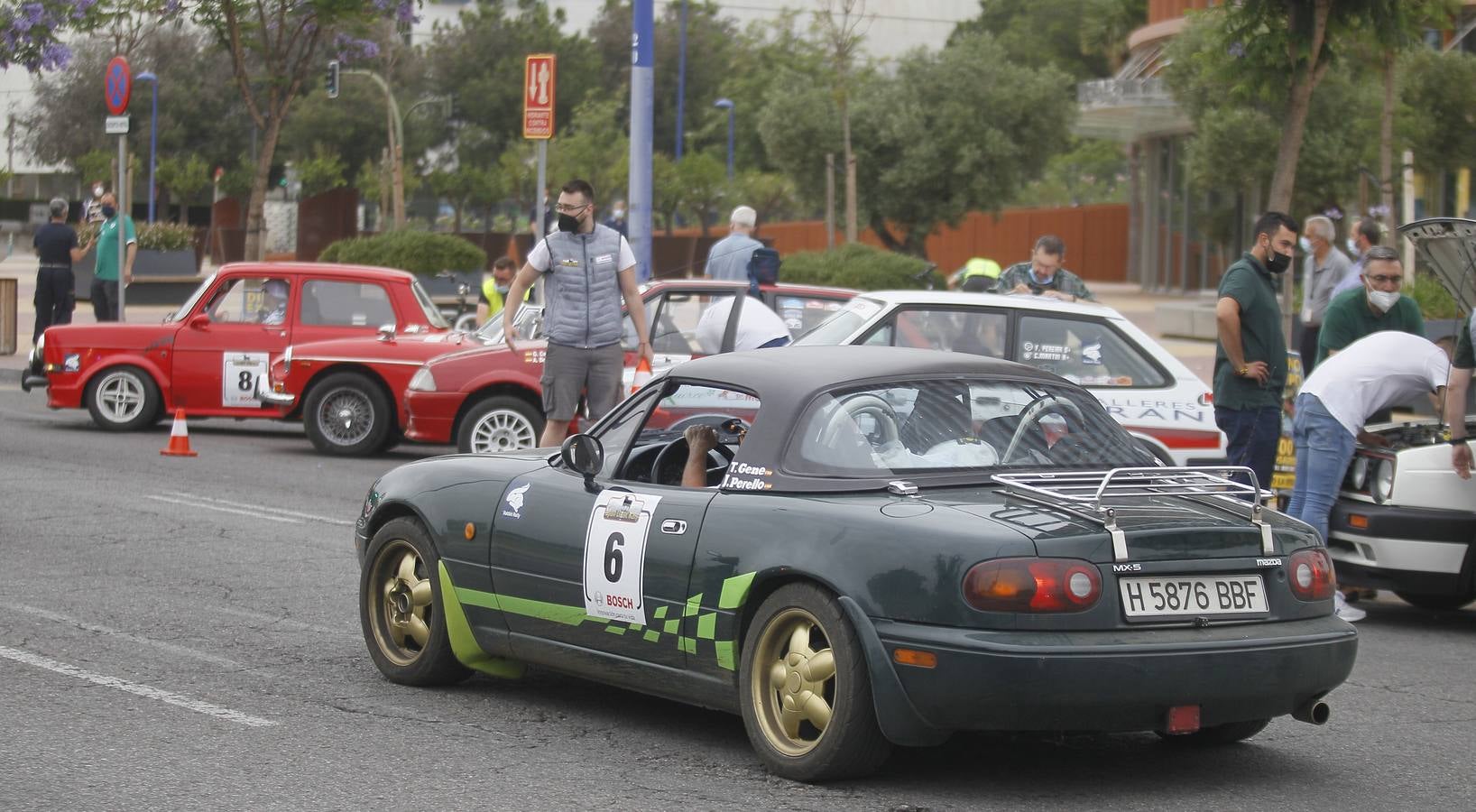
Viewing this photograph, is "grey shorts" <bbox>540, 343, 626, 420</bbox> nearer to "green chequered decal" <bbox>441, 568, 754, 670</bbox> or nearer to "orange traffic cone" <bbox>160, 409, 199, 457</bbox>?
"orange traffic cone" <bbox>160, 409, 199, 457</bbox>

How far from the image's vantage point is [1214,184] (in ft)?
126

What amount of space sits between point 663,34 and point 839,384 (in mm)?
72837

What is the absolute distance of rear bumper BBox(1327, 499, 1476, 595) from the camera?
28.4 feet

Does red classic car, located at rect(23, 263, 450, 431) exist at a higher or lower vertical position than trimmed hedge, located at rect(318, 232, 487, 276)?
lower

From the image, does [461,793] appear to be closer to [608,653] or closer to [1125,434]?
[608,653]

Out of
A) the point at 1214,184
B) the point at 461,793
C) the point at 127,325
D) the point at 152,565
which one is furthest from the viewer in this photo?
the point at 1214,184

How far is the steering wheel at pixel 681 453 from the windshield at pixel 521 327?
8.01m

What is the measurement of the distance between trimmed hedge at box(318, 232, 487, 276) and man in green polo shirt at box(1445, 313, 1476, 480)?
23.1 metres

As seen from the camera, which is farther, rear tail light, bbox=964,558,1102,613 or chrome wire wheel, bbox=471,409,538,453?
chrome wire wheel, bbox=471,409,538,453

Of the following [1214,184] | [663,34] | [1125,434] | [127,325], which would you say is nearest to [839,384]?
[1125,434]

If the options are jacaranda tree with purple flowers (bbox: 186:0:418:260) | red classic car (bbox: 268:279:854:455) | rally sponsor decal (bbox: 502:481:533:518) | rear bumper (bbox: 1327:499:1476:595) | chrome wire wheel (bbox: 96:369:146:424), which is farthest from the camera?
jacaranda tree with purple flowers (bbox: 186:0:418:260)

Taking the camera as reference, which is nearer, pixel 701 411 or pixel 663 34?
pixel 701 411

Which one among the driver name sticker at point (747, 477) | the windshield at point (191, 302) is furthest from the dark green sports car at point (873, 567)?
the windshield at point (191, 302)

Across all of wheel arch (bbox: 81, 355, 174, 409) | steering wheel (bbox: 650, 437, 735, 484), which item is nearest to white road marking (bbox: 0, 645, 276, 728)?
steering wheel (bbox: 650, 437, 735, 484)
